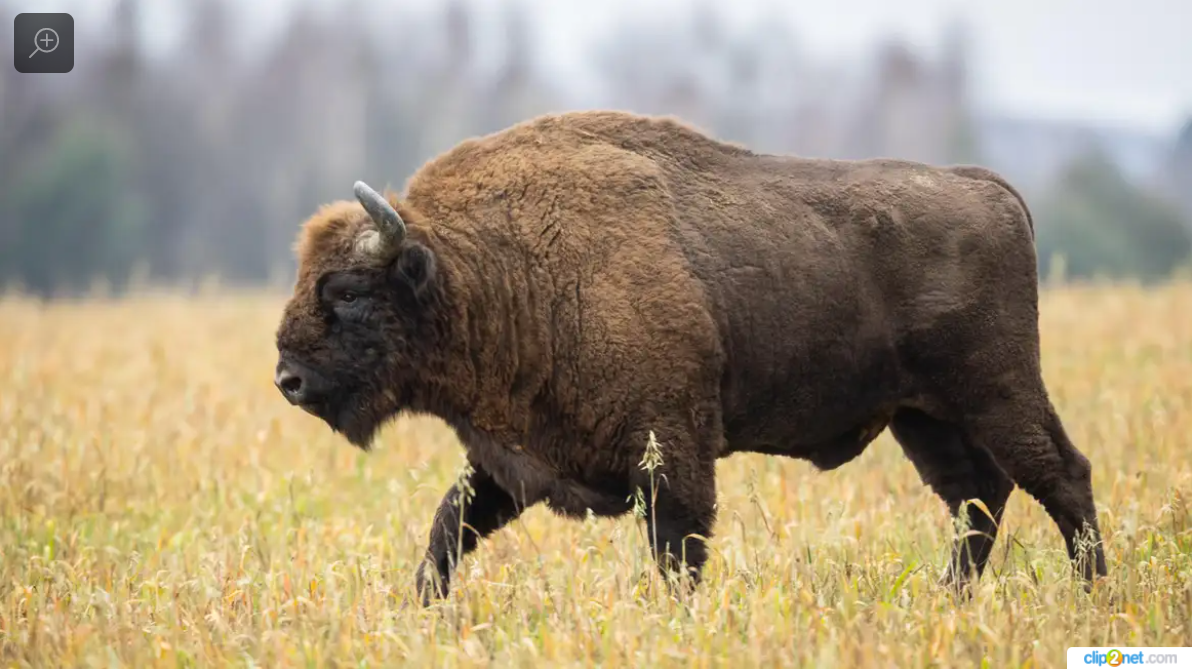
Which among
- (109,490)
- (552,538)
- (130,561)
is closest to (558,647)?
(552,538)

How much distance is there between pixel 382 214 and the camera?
5.52m

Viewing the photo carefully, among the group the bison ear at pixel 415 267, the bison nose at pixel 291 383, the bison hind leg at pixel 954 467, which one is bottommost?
the bison hind leg at pixel 954 467

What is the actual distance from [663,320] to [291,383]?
1595 millimetres

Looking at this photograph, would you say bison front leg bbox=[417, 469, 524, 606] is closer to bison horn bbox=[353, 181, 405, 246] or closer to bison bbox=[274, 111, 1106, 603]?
bison bbox=[274, 111, 1106, 603]

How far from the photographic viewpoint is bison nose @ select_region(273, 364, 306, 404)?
5.62 metres

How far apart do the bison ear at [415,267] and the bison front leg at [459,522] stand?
87 cm

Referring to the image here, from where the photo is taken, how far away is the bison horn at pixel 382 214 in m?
5.47

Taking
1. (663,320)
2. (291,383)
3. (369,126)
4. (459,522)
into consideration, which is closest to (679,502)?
(663,320)

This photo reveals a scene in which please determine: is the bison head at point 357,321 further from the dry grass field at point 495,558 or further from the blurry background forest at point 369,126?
the blurry background forest at point 369,126

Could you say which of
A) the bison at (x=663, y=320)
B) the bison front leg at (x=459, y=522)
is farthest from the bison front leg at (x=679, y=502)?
the bison front leg at (x=459, y=522)

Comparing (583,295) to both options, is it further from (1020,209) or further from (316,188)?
(316,188)

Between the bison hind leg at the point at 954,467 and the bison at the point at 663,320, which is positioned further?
the bison hind leg at the point at 954,467

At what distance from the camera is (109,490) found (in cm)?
808

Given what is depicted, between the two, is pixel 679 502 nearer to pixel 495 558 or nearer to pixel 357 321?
pixel 495 558
